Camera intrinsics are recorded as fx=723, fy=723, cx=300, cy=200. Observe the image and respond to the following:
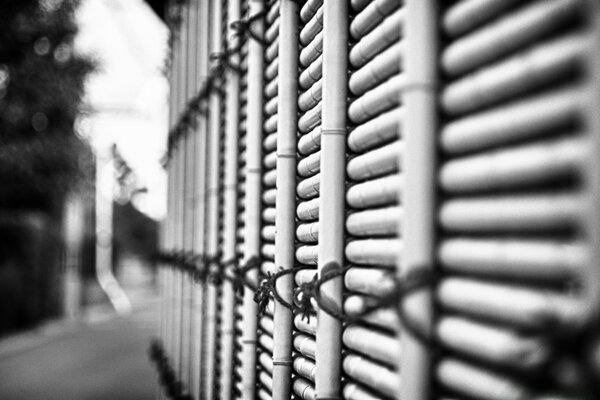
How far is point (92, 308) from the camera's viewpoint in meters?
27.3

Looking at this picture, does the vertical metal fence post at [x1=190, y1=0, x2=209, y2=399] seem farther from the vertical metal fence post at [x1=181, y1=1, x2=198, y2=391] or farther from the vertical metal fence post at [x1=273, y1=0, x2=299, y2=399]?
the vertical metal fence post at [x1=273, y1=0, x2=299, y2=399]

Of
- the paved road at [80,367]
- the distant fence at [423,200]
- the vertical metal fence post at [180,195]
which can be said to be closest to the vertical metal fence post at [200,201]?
the vertical metal fence post at [180,195]

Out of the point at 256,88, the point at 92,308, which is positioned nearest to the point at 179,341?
the point at 256,88

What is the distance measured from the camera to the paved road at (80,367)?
9852 millimetres

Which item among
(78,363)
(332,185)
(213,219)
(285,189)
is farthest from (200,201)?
(78,363)

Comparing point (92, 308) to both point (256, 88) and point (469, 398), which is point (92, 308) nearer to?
point (256, 88)

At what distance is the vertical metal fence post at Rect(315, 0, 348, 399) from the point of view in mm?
2279

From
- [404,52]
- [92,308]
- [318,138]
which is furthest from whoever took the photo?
[92,308]

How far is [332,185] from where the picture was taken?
2.33 m

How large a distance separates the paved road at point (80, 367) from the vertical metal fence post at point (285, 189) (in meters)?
6.72

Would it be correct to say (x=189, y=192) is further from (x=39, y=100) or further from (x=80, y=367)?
(x=39, y=100)

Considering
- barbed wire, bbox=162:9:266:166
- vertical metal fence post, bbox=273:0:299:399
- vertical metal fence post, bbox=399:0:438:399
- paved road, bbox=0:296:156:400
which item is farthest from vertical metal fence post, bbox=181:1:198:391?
vertical metal fence post, bbox=399:0:438:399

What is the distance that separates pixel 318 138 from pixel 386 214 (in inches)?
30.6

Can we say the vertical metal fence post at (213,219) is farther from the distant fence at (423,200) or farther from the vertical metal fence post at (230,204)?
the distant fence at (423,200)
